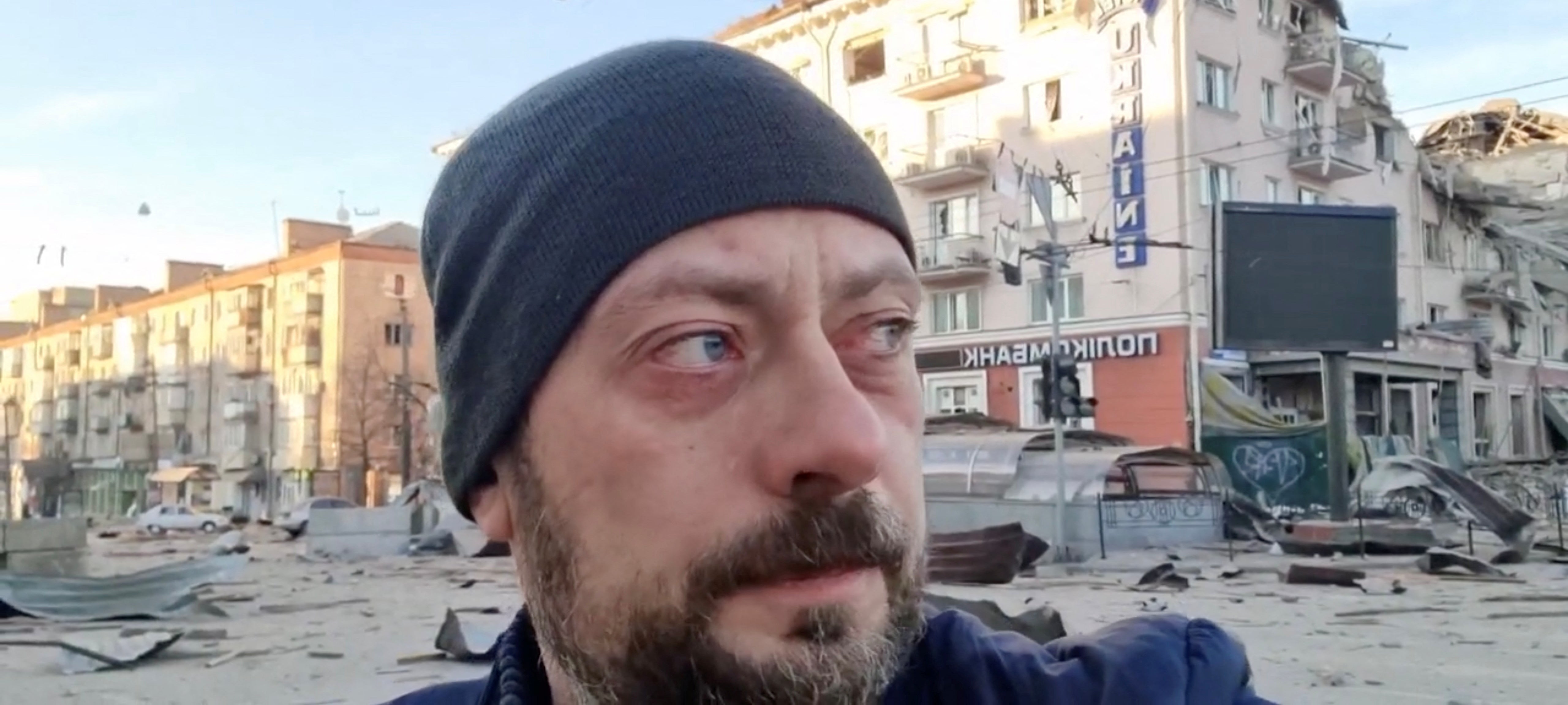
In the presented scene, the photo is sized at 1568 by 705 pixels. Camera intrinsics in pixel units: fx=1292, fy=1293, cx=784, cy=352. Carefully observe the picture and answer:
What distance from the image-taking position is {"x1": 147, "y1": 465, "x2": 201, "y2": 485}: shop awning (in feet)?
204

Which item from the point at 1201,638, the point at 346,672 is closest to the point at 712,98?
the point at 1201,638

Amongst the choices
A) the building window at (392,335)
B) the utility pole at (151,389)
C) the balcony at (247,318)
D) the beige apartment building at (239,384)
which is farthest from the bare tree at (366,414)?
the utility pole at (151,389)

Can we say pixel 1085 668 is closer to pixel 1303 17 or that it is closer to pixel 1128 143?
pixel 1128 143

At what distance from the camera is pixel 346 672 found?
7.99 m

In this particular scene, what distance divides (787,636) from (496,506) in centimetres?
42

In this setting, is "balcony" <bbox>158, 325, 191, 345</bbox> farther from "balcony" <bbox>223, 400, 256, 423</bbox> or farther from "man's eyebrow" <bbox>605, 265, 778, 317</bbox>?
"man's eyebrow" <bbox>605, 265, 778, 317</bbox>

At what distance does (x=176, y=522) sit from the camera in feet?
131

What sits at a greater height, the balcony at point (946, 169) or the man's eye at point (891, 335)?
Result: the balcony at point (946, 169)

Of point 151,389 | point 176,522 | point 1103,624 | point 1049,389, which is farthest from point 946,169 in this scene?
point 151,389

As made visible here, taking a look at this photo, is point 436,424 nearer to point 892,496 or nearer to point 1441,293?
point 892,496

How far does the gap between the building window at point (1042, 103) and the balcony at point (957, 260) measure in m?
3.07

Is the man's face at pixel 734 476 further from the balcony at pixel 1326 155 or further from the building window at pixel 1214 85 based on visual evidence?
the balcony at pixel 1326 155

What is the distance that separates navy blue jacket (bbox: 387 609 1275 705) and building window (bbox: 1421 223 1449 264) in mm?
37326

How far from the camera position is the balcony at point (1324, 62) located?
30.1 meters
